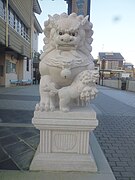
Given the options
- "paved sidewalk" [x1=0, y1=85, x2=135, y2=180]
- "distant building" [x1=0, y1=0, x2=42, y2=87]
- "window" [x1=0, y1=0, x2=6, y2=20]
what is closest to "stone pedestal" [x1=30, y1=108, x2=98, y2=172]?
"paved sidewalk" [x1=0, y1=85, x2=135, y2=180]

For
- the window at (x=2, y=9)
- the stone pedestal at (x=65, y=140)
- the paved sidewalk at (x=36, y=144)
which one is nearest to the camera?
the stone pedestal at (x=65, y=140)

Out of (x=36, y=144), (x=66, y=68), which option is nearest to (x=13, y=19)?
(x=36, y=144)

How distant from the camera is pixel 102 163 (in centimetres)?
312

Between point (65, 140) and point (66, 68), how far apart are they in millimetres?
968

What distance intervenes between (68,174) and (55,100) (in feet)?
3.28

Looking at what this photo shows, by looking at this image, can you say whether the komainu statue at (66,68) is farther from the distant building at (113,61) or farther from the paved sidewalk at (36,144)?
the distant building at (113,61)

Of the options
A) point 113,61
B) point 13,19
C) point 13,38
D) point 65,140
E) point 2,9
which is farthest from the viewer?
point 113,61

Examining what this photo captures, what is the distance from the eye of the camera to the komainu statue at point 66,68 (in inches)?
110

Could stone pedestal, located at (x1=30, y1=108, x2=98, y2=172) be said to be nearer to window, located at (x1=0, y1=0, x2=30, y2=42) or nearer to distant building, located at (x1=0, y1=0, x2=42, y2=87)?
distant building, located at (x1=0, y1=0, x2=42, y2=87)

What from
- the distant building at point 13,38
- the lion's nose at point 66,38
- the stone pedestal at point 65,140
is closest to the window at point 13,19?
the distant building at point 13,38

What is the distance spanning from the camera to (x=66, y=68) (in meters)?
2.80

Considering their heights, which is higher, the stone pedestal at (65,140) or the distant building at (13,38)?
the distant building at (13,38)

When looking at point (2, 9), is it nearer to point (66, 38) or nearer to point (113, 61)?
point (66, 38)

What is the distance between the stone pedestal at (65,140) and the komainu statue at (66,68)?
0.15 m
